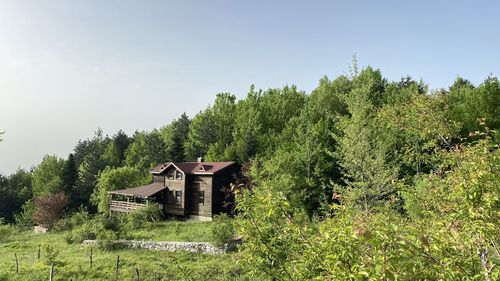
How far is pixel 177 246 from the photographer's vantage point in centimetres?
2472

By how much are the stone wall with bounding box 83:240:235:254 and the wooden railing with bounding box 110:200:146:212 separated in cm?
1057

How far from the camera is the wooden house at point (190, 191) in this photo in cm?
3675

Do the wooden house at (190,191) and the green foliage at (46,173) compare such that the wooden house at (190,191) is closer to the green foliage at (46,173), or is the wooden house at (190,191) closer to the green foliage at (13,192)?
the green foliage at (46,173)

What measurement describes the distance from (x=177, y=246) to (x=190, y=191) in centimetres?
1366

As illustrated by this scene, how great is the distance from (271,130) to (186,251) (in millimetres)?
25899

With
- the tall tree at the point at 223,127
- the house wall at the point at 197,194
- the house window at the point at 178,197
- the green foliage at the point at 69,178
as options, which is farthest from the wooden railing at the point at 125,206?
the green foliage at the point at 69,178

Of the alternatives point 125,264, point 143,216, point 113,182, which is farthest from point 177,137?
point 125,264

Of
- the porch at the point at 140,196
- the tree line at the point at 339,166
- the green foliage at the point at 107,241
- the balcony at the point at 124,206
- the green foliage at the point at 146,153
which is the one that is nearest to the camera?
the tree line at the point at 339,166

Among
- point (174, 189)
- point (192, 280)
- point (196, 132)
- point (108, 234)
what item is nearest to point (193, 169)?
point (174, 189)

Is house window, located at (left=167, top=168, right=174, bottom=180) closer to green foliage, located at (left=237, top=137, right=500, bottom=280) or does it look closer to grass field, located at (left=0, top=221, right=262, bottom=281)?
grass field, located at (left=0, top=221, right=262, bottom=281)

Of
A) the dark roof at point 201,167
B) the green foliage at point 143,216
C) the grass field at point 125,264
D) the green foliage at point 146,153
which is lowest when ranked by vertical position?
the grass field at point 125,264

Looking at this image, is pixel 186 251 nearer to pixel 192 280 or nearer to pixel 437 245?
pixel 192 280

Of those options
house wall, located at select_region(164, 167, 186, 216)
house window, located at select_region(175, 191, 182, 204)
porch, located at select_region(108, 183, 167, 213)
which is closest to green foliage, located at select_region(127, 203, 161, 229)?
porch, located at select_region(108, 183, 167, 213)

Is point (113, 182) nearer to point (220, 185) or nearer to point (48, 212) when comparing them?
point (48, 212)
